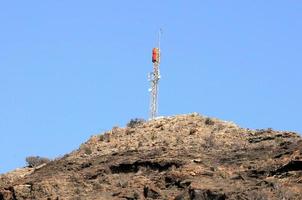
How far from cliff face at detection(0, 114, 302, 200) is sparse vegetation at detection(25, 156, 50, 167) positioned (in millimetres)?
1517

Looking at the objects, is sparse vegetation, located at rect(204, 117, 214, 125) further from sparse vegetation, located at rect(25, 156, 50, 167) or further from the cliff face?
sparse vegetation, located at rect(25, 156, 50, 167)

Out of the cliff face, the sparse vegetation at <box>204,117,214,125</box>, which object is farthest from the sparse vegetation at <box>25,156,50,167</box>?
the sparse vegetation at <box>204,117,214,125</box>

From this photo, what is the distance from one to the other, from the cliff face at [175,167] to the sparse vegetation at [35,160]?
1.52m

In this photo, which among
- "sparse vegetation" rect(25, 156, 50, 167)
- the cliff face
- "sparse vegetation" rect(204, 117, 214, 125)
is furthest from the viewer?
A: "sparse vegetation" rect(25, 156, 50, 167)

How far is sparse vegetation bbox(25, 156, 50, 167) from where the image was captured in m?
51.2

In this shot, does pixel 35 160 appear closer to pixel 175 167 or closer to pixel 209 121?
pixel 209 121

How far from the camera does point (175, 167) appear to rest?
40312 mm

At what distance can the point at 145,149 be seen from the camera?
146ft

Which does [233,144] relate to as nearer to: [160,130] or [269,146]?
[269,146]

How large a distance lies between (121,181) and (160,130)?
302 inches

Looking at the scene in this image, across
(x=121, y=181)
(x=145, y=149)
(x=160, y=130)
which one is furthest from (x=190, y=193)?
(x=160, y=130)

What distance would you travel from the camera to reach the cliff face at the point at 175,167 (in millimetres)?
36781

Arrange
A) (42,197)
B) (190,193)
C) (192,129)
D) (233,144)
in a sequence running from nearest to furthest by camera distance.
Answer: (190,193)
(42,197)
(233,144)
(192,129)

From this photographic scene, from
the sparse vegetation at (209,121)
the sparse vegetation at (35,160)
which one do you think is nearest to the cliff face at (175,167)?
the sparse vegetation at (209,121)
